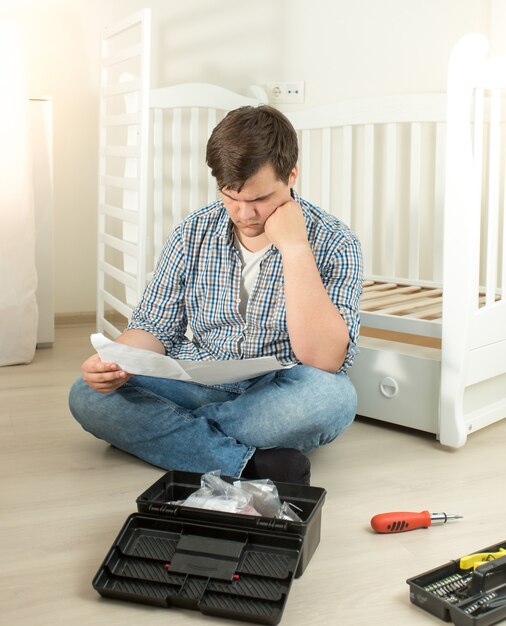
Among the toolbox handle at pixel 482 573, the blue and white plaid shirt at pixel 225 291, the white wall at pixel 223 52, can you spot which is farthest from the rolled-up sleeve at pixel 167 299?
the white wall at pixel 223 52

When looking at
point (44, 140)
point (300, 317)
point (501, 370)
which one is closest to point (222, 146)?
point (300, 317)

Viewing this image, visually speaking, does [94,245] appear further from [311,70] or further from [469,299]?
[469,299]

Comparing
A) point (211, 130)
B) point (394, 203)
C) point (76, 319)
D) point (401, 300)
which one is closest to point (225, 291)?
point (401, 300)

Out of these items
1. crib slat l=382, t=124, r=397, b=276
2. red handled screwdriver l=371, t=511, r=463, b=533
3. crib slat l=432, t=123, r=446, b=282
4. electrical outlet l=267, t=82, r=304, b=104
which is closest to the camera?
red handled screwdriver l=371, t=511, r=463, b=533

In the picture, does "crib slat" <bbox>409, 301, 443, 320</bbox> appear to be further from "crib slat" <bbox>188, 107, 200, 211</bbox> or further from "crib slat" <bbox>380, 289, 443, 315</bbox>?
"crib slat" <bbox>188, 107, 200, 211</bbox>

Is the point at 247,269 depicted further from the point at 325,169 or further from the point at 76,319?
the point at 76,319

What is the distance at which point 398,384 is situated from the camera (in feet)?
5.74

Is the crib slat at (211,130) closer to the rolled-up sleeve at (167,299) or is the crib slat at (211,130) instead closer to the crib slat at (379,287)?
the crib slat at (379,287)

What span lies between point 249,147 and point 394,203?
3.76 ft

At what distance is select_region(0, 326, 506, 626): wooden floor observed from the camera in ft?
3.42

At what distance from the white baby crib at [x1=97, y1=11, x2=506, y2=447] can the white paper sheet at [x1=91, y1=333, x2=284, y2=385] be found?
49 cm

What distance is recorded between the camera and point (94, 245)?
2.79 m

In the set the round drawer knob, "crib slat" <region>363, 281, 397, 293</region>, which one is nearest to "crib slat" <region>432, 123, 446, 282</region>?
"crib slat" <region>363, 281, 397, 293</region>

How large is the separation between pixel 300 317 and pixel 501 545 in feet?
1.48
